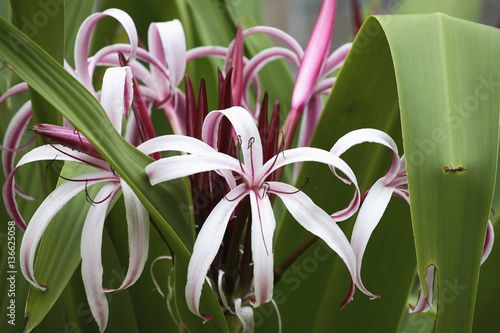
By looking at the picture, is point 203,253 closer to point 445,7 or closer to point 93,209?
point 93,209

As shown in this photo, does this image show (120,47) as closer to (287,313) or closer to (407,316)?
(287,313)

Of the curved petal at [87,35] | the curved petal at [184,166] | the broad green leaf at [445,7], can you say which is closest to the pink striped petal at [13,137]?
the curved petal at [87,35]

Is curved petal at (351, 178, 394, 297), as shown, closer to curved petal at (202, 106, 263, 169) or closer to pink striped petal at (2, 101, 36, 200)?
curved petal at (202, 106, 263, 169)

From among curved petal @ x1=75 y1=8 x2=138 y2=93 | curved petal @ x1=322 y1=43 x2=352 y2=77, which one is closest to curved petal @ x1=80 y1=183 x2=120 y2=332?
curved petal @ x1=75 y1=8 x2=138 y2=93

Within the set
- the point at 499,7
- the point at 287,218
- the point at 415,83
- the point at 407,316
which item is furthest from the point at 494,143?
the point at 499,7

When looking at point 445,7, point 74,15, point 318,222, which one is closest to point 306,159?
point 318,222

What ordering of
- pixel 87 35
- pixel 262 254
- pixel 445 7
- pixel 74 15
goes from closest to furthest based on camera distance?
pixel 262 254
pixel 87 35
pixel 74 15
pixel 445 7
